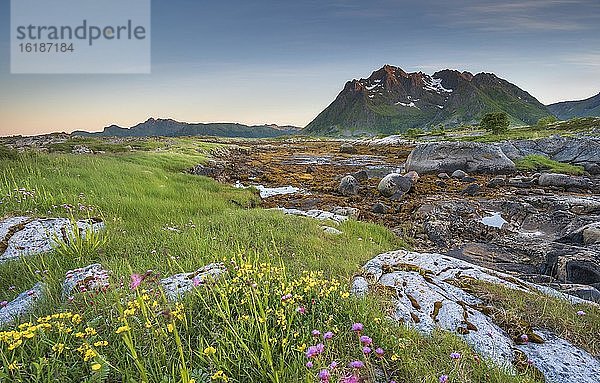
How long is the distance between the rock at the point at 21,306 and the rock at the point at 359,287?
3910 millimetres

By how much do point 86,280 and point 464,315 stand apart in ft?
16.2

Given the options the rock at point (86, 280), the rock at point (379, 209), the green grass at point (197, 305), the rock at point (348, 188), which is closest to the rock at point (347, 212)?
the rock at point (379, 209)

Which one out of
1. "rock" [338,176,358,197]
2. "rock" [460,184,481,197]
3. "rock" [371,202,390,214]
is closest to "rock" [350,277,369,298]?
"rock" [371,202,390,214]

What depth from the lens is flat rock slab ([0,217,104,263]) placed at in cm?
631

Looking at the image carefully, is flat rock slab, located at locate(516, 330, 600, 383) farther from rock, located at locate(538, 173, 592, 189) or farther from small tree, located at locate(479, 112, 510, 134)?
small tree, located at locate(479, 112, 510, 134)

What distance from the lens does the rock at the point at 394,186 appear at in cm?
2134

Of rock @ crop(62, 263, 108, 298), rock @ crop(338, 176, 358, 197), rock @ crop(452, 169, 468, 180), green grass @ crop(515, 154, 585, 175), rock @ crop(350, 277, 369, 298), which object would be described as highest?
green grass @ crop(515, 154, 585, 175)

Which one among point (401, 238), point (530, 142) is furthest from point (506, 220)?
point (530, 142)

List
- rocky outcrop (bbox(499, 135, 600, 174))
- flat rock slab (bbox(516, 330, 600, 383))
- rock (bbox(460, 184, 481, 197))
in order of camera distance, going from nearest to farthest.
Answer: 1. flat rock slab (bbox(516, 330, 600, 383))
2. rock (bbox(460, 184, 481, 197))
3. rocky outcrop (bbox(499, 135, 600, 174))

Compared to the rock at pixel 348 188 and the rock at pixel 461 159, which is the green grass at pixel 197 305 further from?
the rock at pixel 461 159

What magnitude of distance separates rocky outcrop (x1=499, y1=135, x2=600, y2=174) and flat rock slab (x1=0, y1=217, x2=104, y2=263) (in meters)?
34.5

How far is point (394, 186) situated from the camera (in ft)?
71.2

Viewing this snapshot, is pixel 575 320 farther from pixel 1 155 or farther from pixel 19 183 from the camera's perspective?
pixel 1 155

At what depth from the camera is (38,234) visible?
6.98 metres
